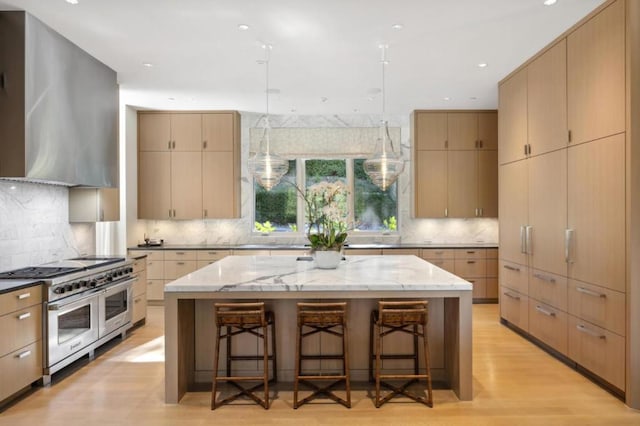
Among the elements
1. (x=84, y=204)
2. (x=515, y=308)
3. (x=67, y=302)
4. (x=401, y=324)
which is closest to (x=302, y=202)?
(x=84, y=204)

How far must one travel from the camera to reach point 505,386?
3373 mm

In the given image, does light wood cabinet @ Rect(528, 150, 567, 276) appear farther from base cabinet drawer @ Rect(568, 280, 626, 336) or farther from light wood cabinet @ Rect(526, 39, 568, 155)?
base cabinet drawer @ Rect(568, 280, 626, 336)

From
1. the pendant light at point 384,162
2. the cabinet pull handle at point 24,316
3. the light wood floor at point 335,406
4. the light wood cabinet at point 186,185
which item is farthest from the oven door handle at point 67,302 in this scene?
the pendant light at point 384,162

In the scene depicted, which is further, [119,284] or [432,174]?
[432,174]

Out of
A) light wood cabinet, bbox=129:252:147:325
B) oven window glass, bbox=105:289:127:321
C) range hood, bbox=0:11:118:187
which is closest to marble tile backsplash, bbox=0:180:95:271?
range hood, bbox=0:11:118:187

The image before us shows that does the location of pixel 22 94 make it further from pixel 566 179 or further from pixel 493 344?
pixel 493 344

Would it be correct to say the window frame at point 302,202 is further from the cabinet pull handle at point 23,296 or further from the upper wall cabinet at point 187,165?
the cabinet pull handle at point 23,296

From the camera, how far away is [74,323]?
3738 millimetres

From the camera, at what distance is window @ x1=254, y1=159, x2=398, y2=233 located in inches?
277

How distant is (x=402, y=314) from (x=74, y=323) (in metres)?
2.83

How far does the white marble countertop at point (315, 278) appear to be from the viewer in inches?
119

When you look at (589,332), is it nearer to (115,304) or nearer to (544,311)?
(544,311)

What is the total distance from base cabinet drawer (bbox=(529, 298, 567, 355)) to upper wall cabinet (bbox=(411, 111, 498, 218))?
2.45 m

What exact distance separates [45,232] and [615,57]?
5246 mm
